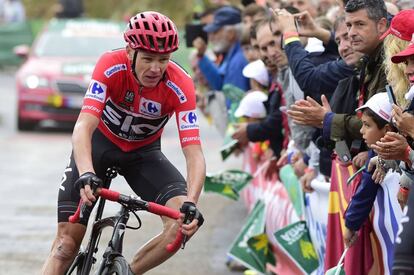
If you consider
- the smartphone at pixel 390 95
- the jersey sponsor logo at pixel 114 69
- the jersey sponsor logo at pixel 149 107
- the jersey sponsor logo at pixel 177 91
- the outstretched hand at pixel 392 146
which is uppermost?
the smartphone at pixel 390 95

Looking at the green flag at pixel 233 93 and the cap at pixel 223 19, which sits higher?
the cap at pixel 223 19

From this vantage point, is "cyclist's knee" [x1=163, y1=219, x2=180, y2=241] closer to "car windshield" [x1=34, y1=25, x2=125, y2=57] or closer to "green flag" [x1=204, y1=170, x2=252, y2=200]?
"green flag" [x1=204, y1=170, x2=252, y2=200]

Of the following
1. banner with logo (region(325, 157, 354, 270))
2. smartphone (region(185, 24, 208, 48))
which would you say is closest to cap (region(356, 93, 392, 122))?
banner with logo (region(325, 157, 354, 270))

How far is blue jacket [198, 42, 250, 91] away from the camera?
11547 mm

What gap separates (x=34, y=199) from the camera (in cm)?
1406

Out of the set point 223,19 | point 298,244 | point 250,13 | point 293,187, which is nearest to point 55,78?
point 223,19

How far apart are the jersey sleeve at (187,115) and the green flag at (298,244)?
68.8 inches

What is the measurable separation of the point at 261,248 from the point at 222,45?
11.6 feet

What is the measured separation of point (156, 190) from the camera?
23.6 feet

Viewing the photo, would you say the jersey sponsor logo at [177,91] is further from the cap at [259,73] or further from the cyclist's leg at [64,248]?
the cap at [259,73]

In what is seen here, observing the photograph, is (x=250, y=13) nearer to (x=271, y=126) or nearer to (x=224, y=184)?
(x=224, y=184)

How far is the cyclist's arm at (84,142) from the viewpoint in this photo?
653 centimetres

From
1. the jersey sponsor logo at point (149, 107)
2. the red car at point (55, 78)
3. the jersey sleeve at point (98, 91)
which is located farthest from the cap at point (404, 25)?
the red car at point (55, 78)

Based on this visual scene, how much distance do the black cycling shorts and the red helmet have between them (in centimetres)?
87
